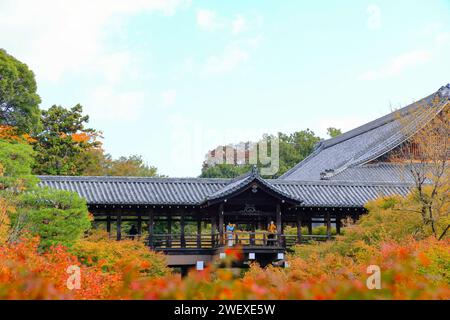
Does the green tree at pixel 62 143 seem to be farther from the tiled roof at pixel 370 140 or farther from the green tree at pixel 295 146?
the green tree at pixel 295 146

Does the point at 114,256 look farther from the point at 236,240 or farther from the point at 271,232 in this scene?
the point at 271,232

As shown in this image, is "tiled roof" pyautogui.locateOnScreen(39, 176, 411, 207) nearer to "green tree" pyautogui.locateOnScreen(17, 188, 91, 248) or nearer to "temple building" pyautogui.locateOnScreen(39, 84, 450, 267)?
"temple building" pyautogui.locateOnScreen(39, 84, 450, 267)

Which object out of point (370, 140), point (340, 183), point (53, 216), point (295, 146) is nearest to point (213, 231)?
point (340, 183)

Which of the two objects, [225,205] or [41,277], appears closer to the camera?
[41,277]

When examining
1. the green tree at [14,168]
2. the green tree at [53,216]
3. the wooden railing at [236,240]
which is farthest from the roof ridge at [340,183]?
the green tree at [14,168]

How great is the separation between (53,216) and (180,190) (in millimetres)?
8718

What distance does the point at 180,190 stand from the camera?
31.1 meters

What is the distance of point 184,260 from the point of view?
97.4ft

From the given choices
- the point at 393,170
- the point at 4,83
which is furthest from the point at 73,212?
the point at 393,170

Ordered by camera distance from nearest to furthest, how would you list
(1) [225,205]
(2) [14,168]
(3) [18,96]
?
(2) [14,168]
(1) [225,205]
(3) [18,96]

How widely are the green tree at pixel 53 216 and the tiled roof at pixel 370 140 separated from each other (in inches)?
602

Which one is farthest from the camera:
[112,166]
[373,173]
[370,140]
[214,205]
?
[112,166]

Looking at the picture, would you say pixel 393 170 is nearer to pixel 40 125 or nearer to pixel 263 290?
pixel 40 125

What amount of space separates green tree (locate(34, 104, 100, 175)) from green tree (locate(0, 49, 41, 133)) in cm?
264
